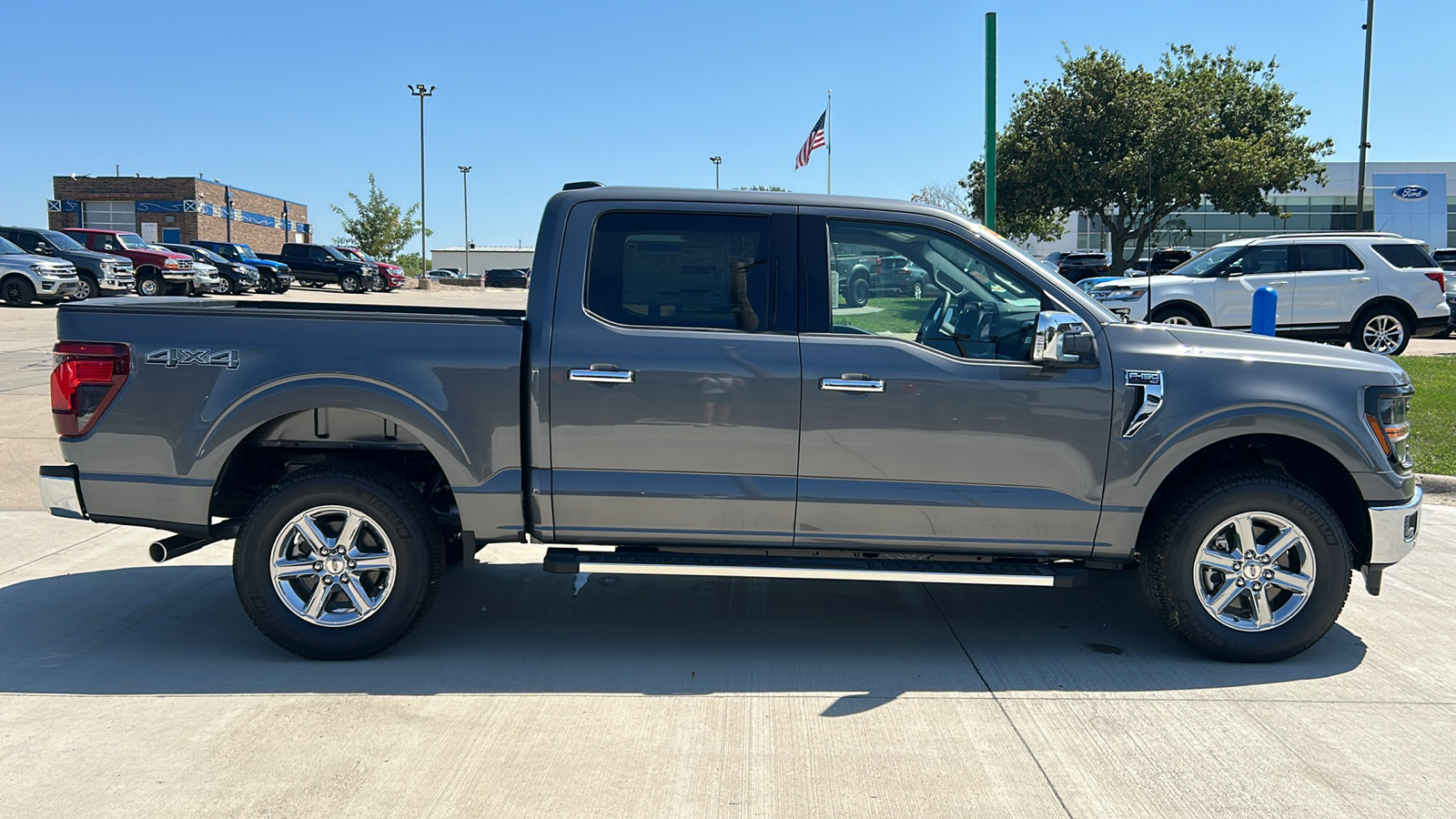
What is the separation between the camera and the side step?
450 centimetres

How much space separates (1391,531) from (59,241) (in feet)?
95.7

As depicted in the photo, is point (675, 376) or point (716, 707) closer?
point (716, 707)

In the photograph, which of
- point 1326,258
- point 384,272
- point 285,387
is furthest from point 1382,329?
point 384,272

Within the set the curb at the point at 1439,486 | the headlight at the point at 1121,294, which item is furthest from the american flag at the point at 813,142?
the curb at the point at 1439,486

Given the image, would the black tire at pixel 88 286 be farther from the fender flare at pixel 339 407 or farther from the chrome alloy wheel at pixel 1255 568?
the chrome alloy wheel at pixel 1255 568

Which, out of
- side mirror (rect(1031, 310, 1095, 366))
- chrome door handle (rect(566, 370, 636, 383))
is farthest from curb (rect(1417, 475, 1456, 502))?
chrome door handle (rect(566, 370, 636, 383))

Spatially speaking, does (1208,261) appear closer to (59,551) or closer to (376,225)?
(59,551)

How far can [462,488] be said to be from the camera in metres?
4.57

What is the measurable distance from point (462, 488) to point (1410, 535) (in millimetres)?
4097

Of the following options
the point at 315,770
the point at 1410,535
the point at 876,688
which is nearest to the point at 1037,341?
the point at 876,688

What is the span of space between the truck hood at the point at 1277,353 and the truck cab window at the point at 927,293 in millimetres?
717

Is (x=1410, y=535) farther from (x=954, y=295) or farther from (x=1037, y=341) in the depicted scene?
(x=954, y=295)

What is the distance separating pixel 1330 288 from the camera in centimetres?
1590

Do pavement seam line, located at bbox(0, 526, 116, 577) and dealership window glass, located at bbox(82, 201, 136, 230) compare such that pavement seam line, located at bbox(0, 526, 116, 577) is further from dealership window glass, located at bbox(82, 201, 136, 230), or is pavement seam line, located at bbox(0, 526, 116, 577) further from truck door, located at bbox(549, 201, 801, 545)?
dealership window glass, located at bbox(82, 201, 136, 230)
